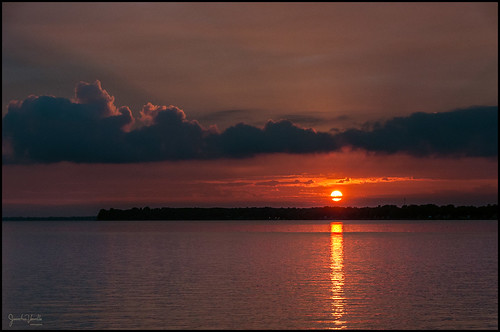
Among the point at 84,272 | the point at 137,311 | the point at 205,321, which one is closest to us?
the point at 205,321

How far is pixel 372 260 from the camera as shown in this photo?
A: 88938mm

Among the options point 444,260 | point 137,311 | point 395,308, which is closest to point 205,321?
point 137,311

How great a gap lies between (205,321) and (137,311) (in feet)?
21.3

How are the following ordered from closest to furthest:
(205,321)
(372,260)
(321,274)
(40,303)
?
(205,321) < (40,303) < (321,274) < (372,260)

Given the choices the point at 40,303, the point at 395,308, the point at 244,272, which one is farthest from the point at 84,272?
the point at 395,308

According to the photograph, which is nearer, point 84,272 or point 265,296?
point 265,296

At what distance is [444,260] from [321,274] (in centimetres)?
3068

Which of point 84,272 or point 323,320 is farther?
point 84,272

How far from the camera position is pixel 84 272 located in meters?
73.7

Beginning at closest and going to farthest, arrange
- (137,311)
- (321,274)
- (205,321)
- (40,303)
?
(205,321) < (137,311) < (40,303) < (321,274)

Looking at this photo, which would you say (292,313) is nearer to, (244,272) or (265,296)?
(265,296)

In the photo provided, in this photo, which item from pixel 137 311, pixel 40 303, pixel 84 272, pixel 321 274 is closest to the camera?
pixel 137 311

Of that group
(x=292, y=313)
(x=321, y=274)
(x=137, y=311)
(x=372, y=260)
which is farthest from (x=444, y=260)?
(x=137, y=311)

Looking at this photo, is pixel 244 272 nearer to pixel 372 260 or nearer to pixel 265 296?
pixel 265 296
